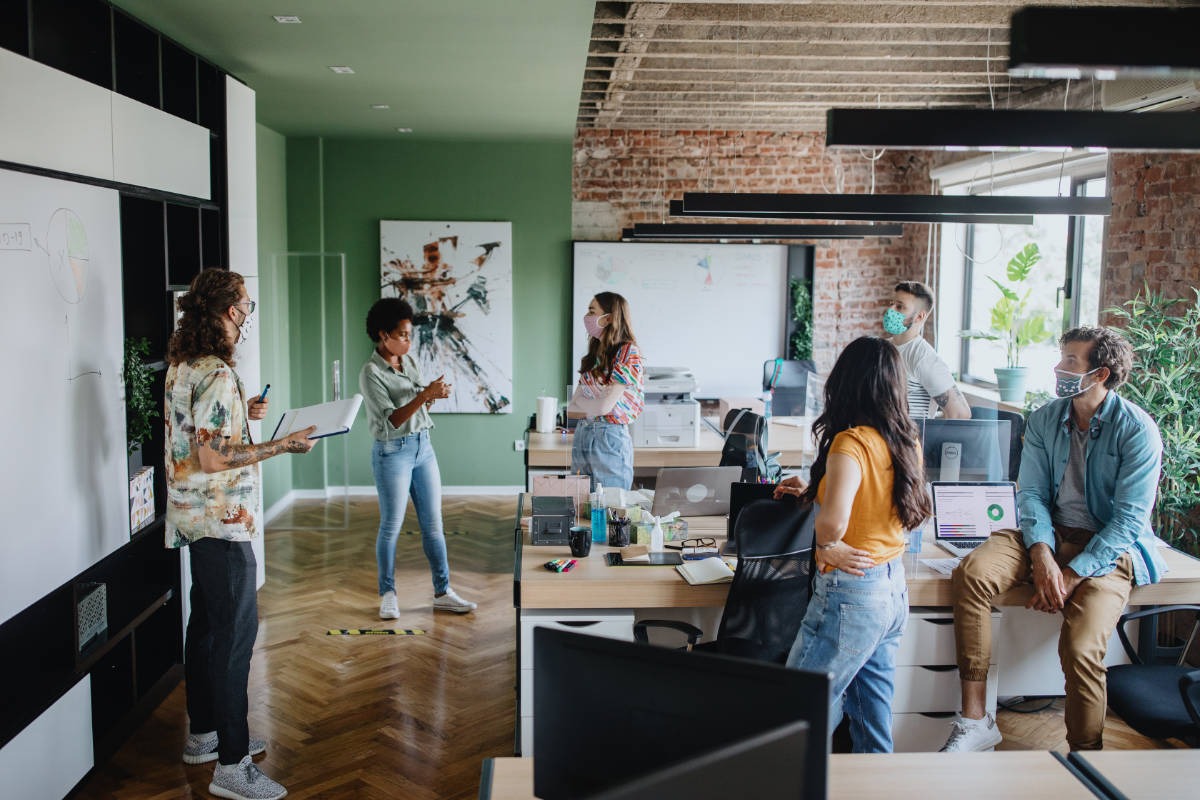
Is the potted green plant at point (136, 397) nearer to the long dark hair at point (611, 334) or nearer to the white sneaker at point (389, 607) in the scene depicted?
the white sneaker at point (389, 607)

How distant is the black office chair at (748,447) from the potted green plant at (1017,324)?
7.23 ft

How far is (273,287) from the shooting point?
7.46 meters

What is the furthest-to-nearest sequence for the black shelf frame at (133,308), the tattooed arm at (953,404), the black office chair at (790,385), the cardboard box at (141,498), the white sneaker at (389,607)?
1. the black office chair at (790,385)
2. the tattooed arm at (953,404)
3. the white sneaker at (389,607)
4. the cardboard box at (141,498)
5. the black shelf frame at (133,308)

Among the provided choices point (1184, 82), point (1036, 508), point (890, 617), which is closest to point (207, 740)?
point (890, 617)

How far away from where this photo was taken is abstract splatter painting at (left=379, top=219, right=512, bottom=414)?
26.2 ft

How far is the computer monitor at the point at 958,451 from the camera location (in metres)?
4.41

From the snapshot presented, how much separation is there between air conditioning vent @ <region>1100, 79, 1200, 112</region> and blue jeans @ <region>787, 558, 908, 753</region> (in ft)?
10.3

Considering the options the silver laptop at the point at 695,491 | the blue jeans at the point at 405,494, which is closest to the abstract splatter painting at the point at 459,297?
the blue jeans at the point at 405,494

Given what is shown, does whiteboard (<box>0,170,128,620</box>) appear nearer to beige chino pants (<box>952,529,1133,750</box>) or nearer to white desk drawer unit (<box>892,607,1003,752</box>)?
white desk drawer unit (<box>892,607,1003,752</box>)

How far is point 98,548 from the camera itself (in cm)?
368

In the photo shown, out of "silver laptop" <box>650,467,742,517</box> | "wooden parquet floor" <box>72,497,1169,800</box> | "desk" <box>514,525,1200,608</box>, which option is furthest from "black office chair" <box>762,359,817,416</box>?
"desk" <box>514,525,1200,608</box>

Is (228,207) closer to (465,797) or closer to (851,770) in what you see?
(465,797)

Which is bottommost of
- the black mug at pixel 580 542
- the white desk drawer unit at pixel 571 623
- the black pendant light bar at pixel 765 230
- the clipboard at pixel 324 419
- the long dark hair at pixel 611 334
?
the white desk drawer unit at pixel 571 623

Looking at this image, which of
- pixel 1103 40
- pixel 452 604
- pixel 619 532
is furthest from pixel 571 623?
pixel 1103 40
